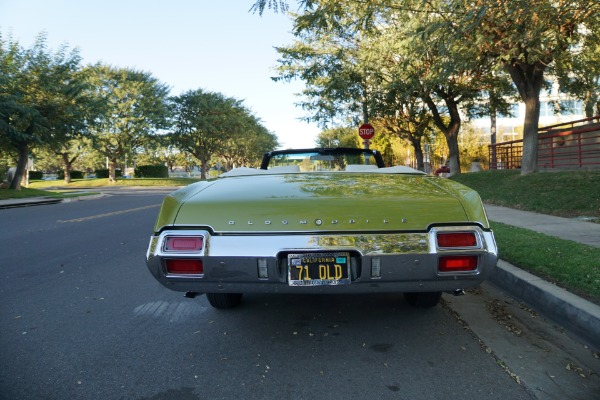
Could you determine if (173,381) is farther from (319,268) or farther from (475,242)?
(475,242)

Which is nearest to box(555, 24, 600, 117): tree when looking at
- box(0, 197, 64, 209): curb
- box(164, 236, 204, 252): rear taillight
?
box(164, 236, 204, 252): rear taillight

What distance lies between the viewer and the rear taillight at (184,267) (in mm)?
2785

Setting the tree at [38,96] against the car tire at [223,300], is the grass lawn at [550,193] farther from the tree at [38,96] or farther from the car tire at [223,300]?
the tree at [38,96]

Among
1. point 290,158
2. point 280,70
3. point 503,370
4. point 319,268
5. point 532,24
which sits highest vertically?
point 280,70

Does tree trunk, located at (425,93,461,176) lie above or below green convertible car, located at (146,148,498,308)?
above

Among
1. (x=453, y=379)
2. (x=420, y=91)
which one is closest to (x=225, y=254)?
(x=453, y=379)

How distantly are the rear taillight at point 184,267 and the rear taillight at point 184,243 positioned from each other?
3.1 inches

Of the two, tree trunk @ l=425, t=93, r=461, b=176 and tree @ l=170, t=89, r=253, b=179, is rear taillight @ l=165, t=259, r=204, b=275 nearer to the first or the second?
tree trunk @ l=425, t=93, r=461, b=176

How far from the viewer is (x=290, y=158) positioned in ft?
17.2

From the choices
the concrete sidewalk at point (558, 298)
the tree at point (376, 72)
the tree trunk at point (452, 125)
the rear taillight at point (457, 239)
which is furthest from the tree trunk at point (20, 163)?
the rear taillight at point (457, 239)

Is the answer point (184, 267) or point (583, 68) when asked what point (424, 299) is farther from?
point (583, 68)

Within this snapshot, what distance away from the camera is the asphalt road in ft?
8.13

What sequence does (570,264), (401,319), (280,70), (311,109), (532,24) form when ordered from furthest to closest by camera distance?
(311,109)
(280,70)
(532,24)
(570,264)
(401,319)

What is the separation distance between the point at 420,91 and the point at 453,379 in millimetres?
16405
